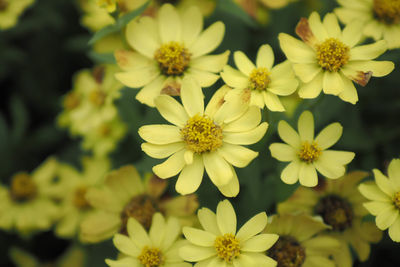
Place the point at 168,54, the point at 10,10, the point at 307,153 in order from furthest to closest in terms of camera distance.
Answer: the point at 10,10
the point at 168,54
the point at 307,153

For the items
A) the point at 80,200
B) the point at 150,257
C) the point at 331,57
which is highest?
the point at 331,57

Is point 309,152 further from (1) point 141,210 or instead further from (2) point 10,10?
(2) point 10,10

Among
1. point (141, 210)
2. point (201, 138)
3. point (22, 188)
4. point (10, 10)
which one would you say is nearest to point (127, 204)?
point (141, 210)

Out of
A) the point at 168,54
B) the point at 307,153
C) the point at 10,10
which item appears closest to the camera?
the point at 307,153

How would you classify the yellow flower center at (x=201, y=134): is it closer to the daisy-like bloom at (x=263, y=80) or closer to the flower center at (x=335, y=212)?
the daisy-like bloom at (x=263, y=80)

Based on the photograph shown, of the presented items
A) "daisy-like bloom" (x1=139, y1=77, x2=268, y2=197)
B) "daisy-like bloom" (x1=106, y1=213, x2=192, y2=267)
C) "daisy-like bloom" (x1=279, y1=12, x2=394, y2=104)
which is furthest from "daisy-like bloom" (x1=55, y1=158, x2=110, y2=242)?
"daisy-like bloom" (x1=279, y1=12, x2=394, y2=104)

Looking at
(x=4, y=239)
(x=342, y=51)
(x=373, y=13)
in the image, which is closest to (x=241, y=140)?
(x=342, y=51)

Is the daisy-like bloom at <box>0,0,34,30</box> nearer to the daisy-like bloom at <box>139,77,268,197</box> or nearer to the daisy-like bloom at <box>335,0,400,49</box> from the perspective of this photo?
the daisy-like bloom at <box>139,77,268,197</box>
